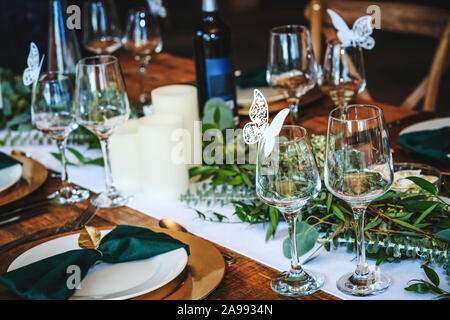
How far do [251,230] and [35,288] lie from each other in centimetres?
41

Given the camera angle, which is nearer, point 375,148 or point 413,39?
point 375,148

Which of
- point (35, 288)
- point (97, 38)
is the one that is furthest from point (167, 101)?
point (97, 38)

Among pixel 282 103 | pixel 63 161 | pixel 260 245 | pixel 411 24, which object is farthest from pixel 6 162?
pixel 411 24

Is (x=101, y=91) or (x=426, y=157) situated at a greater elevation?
(x=101, y=91)

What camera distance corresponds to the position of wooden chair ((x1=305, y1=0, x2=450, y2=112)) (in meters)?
1.92

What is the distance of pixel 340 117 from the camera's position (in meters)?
0.85

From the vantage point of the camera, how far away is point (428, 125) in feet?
4.66

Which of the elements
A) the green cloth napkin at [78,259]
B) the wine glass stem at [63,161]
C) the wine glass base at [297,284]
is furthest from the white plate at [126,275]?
the wine glass stem at [63,161]

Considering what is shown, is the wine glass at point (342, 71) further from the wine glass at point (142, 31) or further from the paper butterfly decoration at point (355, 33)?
the wine glass at point (142, 31)

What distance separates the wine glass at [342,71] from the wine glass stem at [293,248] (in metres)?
0.65

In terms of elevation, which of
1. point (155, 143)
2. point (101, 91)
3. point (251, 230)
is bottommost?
point (251, 230)

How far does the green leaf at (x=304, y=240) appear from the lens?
92 cm

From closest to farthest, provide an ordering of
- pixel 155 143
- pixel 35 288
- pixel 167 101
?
1. pixel 35 288
2. pixel 155 143
3. pixel 167 101
